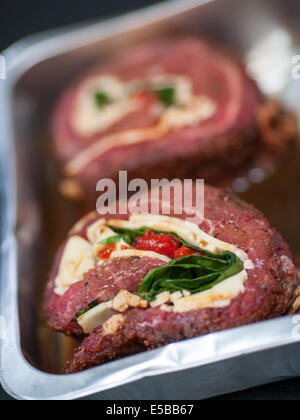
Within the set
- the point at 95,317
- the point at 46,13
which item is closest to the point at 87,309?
the point at 95,317

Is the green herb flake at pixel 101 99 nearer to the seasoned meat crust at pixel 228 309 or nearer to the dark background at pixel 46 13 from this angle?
the dark background at pixel 46 13

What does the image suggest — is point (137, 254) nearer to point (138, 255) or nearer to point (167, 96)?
point (138, 255)

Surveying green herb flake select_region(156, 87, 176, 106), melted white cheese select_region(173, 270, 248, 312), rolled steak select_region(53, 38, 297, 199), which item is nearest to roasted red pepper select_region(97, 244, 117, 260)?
melted white cheese select_region(173, 270, 248, 312)

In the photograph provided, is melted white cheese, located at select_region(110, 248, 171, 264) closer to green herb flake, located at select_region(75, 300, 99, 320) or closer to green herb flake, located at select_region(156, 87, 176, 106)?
green herb flake, located at select_region(75, 300, 99, 320)

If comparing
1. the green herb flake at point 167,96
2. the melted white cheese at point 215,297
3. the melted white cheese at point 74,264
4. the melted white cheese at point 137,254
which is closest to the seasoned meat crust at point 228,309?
the melted white cheese at point 215,297

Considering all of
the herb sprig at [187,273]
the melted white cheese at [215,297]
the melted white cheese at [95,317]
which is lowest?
the melted white cheese at [95,317]

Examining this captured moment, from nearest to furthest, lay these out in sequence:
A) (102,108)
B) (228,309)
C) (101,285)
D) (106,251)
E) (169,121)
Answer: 1. (228,309)
2. (101,285)
3. (106,251)
4. (169,121)
5. (102,108)

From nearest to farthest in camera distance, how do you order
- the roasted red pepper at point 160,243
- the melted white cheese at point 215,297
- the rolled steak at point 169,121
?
the melted white cheese at point 215,297
the roasted red pepper at point 160,243
the rolled steak at point 169,121
